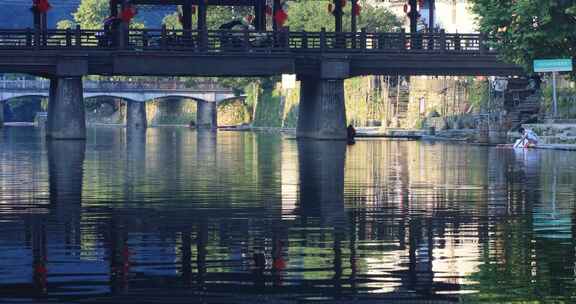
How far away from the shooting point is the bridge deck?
77.1m

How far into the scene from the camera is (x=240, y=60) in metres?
78.3

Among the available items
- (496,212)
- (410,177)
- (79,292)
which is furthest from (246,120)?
(79,292)

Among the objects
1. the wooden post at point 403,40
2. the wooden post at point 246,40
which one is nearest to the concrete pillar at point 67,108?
the wooden post at point 246,40

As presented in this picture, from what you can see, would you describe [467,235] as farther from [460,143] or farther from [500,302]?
[460,143]

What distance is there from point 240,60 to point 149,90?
347 ft

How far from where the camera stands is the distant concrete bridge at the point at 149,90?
17975 cm

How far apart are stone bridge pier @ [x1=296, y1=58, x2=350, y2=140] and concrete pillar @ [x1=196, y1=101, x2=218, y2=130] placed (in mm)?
92608

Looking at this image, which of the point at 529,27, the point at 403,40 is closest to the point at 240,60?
the point at 403,40

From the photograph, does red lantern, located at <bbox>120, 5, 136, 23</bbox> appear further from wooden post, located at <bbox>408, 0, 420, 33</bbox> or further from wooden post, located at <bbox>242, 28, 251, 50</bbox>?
wooden post, located at <bbox>408, 0, 420, 33</bbox>

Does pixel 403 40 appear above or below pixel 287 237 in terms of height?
above

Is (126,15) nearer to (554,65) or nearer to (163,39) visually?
(163,39)

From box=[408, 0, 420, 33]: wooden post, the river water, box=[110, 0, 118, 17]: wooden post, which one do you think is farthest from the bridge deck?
the river water

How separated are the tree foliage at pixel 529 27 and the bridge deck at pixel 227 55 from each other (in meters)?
7.19

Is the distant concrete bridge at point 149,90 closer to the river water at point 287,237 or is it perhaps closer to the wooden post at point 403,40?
the wooden post at point 403,40
